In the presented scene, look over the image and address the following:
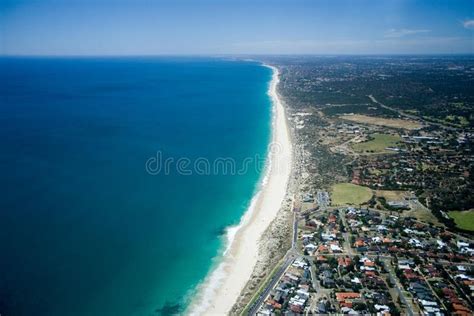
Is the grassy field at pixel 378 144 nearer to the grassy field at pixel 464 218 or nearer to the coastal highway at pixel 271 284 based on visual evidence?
the grassy field at pixel 464 218

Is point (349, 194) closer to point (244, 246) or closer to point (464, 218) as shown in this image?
point (464, 218)

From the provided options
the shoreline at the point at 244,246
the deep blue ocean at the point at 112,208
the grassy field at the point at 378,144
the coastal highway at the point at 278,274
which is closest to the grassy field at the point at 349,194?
the shoreline at the point at 244,246

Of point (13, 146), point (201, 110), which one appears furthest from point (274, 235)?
point (201, 110)

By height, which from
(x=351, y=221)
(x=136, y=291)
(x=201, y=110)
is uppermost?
(x=201, y=110)

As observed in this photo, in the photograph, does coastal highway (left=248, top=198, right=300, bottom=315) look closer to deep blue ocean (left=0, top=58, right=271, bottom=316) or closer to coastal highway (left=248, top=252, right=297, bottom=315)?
coastal highway (left=248, top=252, right=297, bottom=315)

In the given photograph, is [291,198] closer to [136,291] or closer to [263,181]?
[263,181]

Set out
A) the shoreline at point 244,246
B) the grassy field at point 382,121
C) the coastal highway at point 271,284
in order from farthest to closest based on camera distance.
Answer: the grassy field at point 382,121 → the shoreline at point 244,246 → the coastal highway at point 271,284
